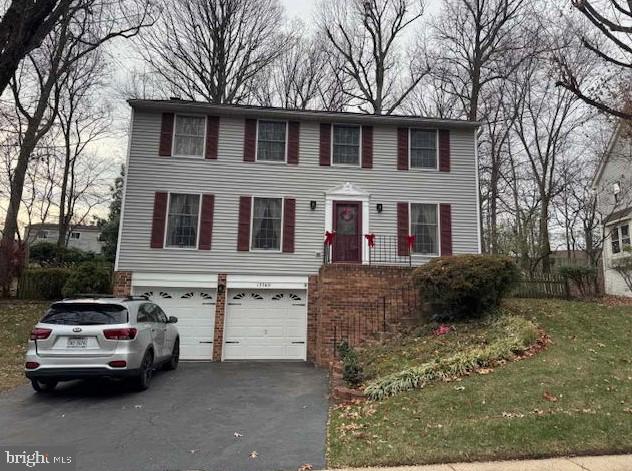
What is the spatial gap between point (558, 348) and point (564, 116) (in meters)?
20.0

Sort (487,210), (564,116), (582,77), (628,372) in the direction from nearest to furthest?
1. (628,372)
2. (582,77)
3. (564,116)
4. (487,210)

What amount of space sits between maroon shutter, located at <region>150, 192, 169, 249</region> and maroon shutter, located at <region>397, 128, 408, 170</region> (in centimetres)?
765

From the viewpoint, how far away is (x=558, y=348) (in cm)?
830

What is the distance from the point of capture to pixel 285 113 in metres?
14.5

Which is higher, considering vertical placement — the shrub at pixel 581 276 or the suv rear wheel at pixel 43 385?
the shrub at pixel 581 276

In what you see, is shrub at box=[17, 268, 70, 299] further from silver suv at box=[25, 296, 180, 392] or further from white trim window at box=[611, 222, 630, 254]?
white trim window at box=[611, 222, 630, 254]

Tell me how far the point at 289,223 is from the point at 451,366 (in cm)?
800

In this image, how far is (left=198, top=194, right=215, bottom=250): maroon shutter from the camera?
1377 cm

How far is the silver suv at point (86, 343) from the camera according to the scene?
23.0ft

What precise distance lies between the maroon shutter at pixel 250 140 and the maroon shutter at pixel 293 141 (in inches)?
44.2

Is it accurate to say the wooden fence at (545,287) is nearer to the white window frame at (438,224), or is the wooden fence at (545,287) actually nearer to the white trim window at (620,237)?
the white trim window at (620,237)

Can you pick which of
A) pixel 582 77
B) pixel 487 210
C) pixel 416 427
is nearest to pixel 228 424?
pixel 416 427

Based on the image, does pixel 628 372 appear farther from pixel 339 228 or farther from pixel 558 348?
pixel 339 228

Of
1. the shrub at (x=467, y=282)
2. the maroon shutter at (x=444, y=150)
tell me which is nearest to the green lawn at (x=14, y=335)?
the shrub at (x=467, y=282)
